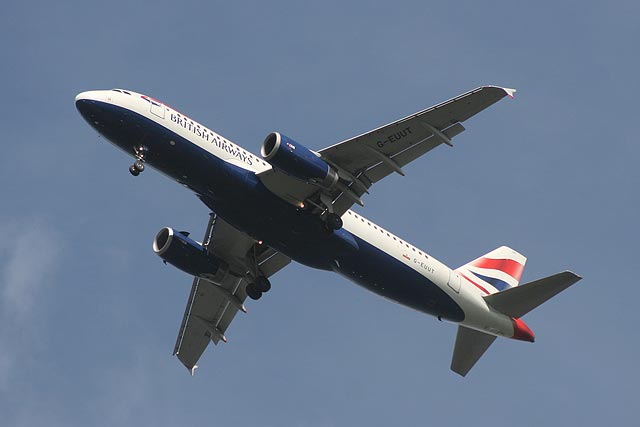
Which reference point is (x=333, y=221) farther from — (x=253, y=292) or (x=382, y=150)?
(x=253, y=292)

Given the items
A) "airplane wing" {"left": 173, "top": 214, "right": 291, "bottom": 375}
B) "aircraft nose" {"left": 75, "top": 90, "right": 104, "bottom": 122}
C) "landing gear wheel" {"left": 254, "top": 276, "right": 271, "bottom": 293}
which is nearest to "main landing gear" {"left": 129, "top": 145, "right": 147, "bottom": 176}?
"aircraft nose" {"left": 75, "top": 90, "right": 104, "bottom": 122}

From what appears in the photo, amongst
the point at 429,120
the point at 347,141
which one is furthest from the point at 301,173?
the point at 429,120

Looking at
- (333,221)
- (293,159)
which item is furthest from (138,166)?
(333,221)

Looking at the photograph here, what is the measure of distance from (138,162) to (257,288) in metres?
10.3

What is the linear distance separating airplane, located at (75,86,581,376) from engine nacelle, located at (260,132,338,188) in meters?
0.05

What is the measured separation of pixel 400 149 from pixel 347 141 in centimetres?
232

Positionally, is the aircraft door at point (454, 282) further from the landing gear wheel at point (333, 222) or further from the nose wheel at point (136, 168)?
the nose wheel at point (136, 168)

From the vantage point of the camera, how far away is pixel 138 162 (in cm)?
4475

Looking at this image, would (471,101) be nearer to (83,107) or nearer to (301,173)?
(301,173)

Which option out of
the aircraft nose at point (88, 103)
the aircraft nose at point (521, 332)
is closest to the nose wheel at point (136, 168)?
the aircraft nose at point (88, 103)

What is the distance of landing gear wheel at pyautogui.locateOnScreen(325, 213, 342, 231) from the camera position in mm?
45844

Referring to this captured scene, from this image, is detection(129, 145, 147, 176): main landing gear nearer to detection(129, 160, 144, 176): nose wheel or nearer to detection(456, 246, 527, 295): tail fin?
detection(129, 160, 144, 176): nose wheel

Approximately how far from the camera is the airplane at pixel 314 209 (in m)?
44.4

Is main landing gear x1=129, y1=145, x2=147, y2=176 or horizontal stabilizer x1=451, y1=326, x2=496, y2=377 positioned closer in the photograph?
main landing gear x1=129, y1=145, x2=147, y2=176
